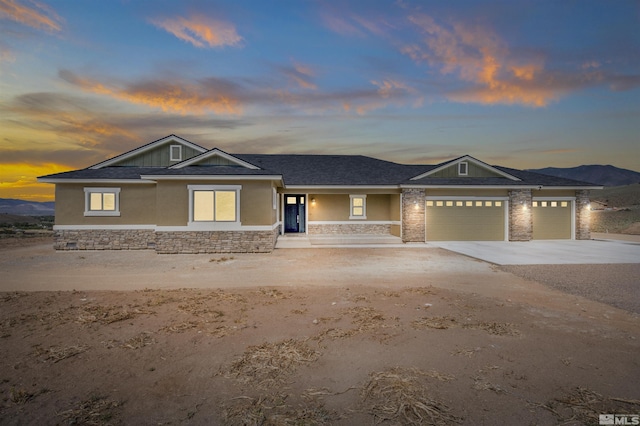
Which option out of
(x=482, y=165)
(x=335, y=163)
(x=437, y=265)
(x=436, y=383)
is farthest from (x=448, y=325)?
(x=335, y=163)

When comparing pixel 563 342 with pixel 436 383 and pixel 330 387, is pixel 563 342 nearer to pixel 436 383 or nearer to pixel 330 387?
pixel 436 383

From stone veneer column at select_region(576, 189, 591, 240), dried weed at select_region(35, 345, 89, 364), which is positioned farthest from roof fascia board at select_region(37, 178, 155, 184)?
stone veneer column at select_region(576, 189, 591, 240)

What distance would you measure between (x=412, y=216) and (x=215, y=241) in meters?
10.6

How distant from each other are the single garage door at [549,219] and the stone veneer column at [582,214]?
62 cm

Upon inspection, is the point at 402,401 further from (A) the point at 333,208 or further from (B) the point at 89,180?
(B) the point at 89,180

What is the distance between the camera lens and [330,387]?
12.1 feet

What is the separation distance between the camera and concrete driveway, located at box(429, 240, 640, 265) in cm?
1252

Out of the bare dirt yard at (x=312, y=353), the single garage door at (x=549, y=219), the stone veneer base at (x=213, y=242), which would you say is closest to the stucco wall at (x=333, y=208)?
the stone veneer base at (x=213, y=242)

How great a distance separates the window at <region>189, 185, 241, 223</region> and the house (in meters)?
0.05

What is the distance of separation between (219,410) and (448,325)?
399cm

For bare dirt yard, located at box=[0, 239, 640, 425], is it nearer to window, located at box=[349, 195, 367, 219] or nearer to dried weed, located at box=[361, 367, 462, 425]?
dried weed, located at box=[361, 367, 462, 425]

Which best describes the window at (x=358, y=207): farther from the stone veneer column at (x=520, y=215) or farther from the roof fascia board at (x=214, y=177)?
the stone veneer column at (x=520, y=215)

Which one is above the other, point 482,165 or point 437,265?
point 482,165

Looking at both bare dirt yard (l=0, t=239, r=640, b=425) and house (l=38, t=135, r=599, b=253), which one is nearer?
bare dirt yard (l=0, t=239, r=640, b=425)
